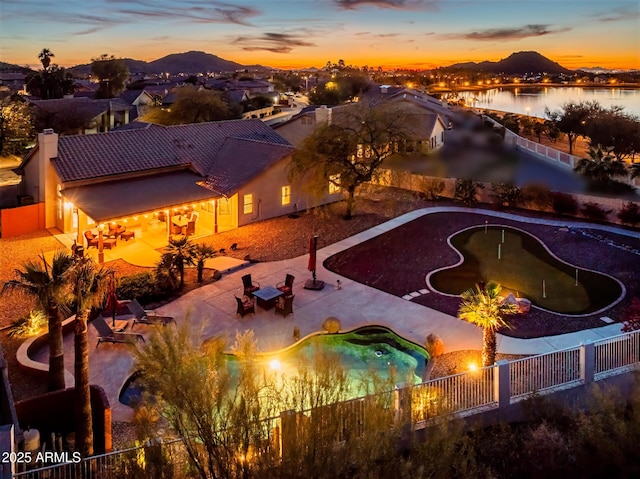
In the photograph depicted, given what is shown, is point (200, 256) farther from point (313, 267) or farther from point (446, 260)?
point (446, 260)

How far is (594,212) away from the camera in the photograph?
1104 inches

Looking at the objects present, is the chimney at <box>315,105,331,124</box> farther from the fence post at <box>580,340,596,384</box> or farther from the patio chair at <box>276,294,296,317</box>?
the fence post at <box>580,340,596,384</box>

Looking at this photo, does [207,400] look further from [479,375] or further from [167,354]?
[479,375]

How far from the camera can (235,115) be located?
6303 centimetres

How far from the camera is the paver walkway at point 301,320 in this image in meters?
14.9

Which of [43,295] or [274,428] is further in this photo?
[43,295]

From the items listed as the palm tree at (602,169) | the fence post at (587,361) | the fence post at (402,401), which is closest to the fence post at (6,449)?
the fence post at (402,401)

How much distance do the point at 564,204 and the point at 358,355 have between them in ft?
60.2

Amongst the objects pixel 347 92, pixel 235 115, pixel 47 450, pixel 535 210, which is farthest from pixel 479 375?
pixel 347 92

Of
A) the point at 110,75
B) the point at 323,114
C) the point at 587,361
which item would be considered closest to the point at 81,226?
the point at 323,114

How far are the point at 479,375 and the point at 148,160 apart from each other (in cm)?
2063

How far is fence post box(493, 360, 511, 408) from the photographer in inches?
471

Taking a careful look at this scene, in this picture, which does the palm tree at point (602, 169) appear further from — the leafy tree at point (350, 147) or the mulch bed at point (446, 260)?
the leafy tree at point (350, 147)

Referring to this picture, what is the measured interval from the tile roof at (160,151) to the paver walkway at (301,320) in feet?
28.6
